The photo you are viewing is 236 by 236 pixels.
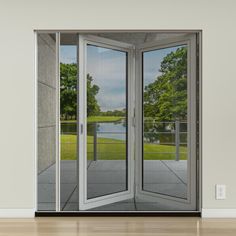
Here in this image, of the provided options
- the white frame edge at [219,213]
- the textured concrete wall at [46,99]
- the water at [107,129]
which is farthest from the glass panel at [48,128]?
the white frame edge at [219,213]

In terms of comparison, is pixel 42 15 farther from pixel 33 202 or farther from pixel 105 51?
pixel 33 202

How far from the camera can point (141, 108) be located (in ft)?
14.8

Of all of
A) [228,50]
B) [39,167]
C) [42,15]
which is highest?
[42,15]

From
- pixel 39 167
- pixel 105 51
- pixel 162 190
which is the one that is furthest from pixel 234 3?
pixel 39 167

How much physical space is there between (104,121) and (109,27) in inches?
48.3

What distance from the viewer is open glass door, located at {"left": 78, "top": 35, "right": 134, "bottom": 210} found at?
3.91 metres

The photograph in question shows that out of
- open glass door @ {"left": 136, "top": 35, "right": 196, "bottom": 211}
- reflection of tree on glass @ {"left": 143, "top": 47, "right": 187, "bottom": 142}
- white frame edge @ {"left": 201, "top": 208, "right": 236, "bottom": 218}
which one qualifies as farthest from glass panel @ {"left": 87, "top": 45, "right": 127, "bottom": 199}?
white frame edge @ {"left": 201, "top": 208, "right": 236, "bottom": 218}

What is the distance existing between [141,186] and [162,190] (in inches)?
11.7

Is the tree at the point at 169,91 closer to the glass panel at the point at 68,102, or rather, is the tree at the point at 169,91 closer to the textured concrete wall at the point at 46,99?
the glass panel at the point at 68,102

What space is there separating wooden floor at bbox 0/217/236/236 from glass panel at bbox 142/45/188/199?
0.76m

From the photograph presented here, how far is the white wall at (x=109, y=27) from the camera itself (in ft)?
11.9

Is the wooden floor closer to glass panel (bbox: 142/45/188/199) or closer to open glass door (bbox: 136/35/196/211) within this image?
open glass door (bbox: 136/35/196/211)

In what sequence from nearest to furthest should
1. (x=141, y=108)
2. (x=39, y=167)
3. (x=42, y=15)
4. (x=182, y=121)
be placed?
(x=42, y=15) < (x=39, y=167) < (x=182, y=121) < (x=141, y=108)

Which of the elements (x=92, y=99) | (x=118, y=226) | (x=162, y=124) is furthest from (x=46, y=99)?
(x=118, y=226)
